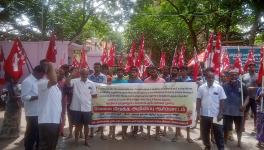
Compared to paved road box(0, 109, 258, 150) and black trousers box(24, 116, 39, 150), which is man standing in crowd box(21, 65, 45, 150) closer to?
black trousers box(24, 116, 39, 150)

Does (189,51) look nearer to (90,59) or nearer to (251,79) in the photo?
(90,59)

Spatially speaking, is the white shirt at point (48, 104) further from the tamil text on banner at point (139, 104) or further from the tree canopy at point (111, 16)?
the tree canopy at point (111, 16)

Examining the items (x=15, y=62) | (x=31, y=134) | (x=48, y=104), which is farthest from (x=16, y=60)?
(x=48, y=104)

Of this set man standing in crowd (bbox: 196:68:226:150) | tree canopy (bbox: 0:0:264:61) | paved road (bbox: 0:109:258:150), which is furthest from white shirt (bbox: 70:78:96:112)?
tree canopy (bbox: 0:0:264:61)

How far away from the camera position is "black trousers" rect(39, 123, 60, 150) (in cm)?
600

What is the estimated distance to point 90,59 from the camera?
2755 centimetres

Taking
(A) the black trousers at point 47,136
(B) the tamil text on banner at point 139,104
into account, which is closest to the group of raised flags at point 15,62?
(B) the tamil text on banner at point 139,104

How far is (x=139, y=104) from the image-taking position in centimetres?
970

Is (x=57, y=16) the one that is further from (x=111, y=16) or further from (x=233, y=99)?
(x=233, y=99)

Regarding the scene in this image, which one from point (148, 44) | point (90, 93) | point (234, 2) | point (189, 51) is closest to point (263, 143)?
point (90, 93)

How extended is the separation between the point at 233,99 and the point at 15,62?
5168 mm

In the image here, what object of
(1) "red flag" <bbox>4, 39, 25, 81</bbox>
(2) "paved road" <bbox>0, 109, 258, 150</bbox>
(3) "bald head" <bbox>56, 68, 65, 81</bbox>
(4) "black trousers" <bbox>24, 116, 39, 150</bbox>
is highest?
(1) "red flag" <bbox>4, 39, 25, 81</bbox>

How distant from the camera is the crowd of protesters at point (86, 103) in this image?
6.14m

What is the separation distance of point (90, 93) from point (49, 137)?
3.07m
